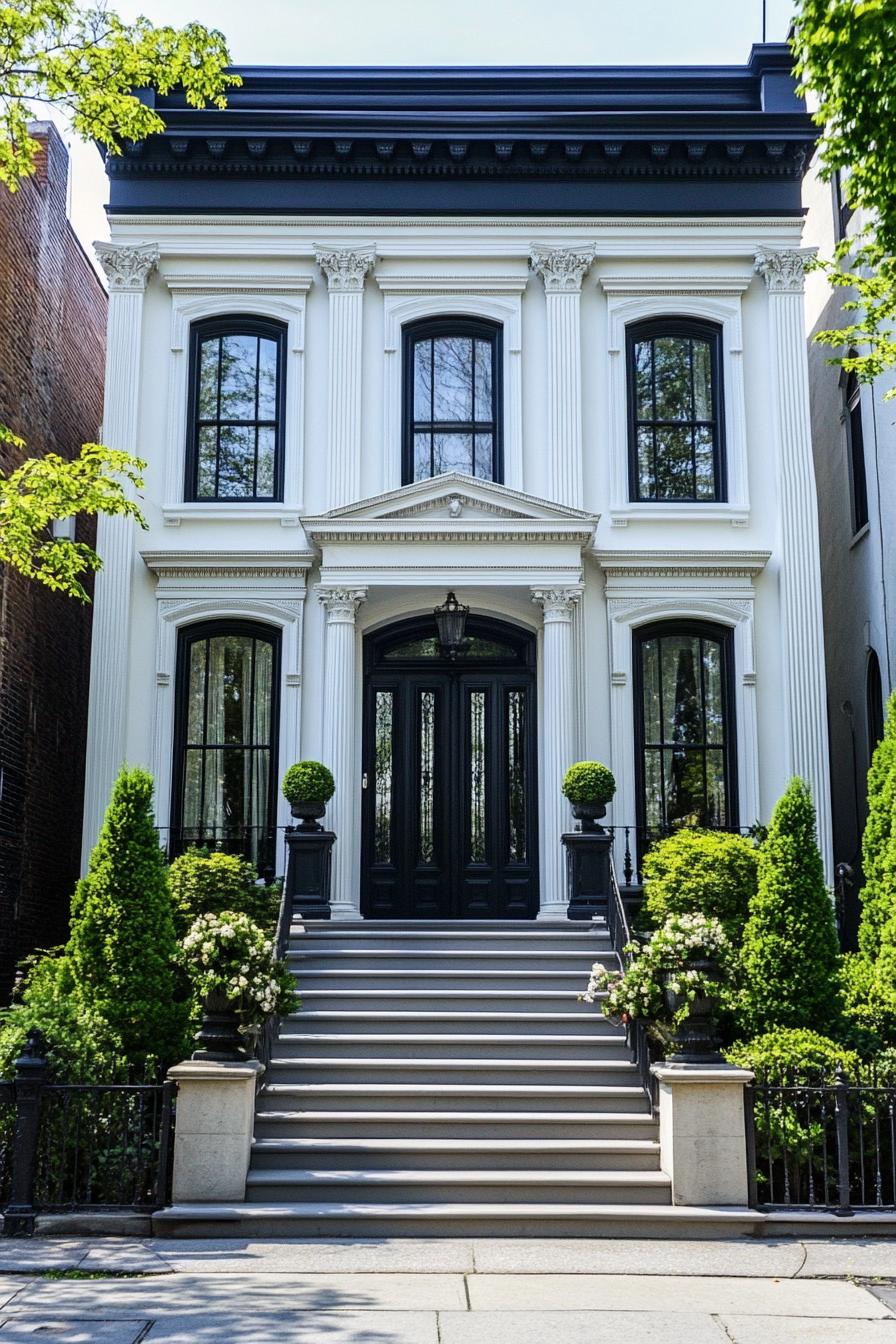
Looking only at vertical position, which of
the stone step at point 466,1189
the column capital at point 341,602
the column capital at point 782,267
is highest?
the column capital at point 782,267

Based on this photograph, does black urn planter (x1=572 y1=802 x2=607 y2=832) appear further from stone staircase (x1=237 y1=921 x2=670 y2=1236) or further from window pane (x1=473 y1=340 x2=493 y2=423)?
window pane (x1=473 y1=340 x2=493 y2=423)

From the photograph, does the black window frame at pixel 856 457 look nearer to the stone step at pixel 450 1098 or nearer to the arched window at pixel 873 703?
the arched window at pixel 873 703

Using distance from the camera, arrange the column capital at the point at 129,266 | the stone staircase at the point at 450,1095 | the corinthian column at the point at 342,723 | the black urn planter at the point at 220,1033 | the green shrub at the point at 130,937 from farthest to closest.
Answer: the column capital at the point at 129,266, the corinthian column at the point at 342,723, the green shrub at the point at 130,937, the black urn planter at the point at 220,1033, the stone staircase at the point at 450,1095

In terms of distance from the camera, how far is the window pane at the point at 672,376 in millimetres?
16703

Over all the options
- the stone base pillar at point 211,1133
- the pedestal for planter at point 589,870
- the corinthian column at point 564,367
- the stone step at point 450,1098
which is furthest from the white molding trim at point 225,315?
the stone base pillar at point 211,1133

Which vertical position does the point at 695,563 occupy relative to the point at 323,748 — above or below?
above

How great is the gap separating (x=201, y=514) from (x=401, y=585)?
2.58m

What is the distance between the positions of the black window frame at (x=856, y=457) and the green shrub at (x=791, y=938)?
6.78m

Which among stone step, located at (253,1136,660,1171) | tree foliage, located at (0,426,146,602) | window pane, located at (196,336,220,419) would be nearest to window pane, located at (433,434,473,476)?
window pane, located at (196,336,220,419)

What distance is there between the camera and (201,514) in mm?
16141

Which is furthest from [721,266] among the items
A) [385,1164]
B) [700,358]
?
[385,1164]

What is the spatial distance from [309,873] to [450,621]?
10.3 ft

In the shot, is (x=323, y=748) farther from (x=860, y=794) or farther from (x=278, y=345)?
(x=860, y=794)

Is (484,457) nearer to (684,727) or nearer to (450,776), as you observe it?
(450,776)
